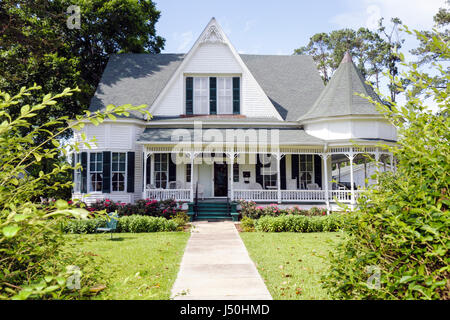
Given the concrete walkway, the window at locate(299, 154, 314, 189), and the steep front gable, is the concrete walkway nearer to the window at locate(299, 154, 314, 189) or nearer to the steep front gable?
the window at locate(299, 154, 314, 189)

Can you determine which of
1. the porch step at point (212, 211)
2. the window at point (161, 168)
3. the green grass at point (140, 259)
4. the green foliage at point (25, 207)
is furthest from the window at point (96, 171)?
the green foliage at point (25, 207)

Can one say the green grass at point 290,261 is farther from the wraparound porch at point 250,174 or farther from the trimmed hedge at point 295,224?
the wraparound porch at point 250,174

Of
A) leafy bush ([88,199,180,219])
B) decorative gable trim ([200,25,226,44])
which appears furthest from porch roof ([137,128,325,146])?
decorative gable trim ([200,25,226,44])

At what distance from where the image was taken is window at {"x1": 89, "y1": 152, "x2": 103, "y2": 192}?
677 inches

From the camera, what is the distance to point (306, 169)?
18.6 m

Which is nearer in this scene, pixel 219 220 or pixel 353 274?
pixel 353 274

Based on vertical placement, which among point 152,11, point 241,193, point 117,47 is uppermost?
point 152,11

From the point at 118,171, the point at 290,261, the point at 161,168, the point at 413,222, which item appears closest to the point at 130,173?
the point at 118,171

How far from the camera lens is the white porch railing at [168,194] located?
1673 cm
